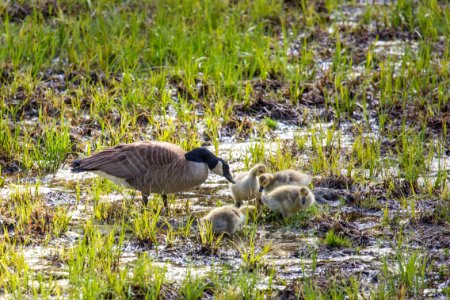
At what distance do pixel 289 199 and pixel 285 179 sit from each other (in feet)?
1.91

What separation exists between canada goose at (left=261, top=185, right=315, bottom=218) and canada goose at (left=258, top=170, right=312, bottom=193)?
29 cm

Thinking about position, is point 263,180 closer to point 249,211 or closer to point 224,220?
point 249,211

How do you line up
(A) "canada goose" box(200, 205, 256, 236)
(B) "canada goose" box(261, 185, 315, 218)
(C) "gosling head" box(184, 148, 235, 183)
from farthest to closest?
(C) "gosling head" box(184, 148, 235, 183)
(B) "canada goose" box(261, 185, 315, 218)
(A) "canada goose" box(200, 205, 256, 236)

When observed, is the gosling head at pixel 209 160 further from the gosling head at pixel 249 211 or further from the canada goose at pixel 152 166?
the gosling head at pixel 249 211

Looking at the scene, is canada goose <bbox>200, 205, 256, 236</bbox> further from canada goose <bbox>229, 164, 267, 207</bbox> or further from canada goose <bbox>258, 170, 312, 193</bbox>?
canada goose <bbox>258, 170, 312, 193</bbox>

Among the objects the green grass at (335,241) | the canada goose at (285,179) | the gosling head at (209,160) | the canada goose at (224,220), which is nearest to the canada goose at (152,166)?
the gosling head at (209,160)

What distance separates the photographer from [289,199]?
7.63 meters

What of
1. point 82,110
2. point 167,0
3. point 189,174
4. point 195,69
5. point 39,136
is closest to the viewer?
point 189,174

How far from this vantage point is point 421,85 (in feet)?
35.5

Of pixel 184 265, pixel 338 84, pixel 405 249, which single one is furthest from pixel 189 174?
pixel 338 84

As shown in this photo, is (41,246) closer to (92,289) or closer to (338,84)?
(92,289)

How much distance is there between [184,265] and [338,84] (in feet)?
15.0

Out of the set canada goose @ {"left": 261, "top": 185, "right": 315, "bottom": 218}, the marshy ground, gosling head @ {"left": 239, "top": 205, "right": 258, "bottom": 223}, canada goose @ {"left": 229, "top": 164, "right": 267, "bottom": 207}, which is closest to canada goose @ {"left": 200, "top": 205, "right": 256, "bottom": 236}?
the marshy ground

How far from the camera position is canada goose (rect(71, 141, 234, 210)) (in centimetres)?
791
